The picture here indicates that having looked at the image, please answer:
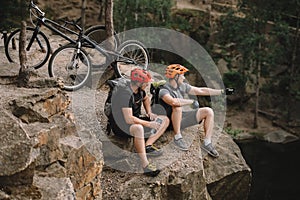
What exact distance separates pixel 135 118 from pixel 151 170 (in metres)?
0.92

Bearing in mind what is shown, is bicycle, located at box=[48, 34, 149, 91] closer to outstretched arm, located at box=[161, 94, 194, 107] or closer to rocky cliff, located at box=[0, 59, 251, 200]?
rocky cliff, located at box=[0, 59, 251, 200]

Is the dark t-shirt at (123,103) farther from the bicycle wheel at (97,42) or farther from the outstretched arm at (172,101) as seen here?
the bicycle wheel at (97,42)

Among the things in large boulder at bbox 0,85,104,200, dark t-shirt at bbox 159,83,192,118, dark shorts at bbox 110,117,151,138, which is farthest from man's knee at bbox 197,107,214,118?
large boulder at bbox 0,85,104,200

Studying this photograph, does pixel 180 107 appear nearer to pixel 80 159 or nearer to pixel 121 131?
pixel 121 131

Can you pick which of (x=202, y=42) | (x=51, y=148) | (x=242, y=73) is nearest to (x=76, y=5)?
(x=202, y=42)

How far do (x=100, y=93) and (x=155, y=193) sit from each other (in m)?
3.17

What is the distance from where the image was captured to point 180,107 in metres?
7.40

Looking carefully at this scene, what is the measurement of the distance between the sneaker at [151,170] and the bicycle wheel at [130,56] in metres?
2.94

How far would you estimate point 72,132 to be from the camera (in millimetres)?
6148

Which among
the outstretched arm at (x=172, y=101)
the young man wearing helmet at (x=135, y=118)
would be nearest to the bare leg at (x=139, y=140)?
the young man wearing helmet at (x=135, y=118)

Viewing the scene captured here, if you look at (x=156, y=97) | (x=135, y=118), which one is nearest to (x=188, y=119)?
(x=156, y=97)

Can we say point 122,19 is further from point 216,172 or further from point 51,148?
point 51,148

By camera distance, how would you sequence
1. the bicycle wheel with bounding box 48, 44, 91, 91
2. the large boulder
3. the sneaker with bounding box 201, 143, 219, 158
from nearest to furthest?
the large boulder < the sneaker with bounding box 201, 143, 219, 158 < the bicycle wheel with bounding box 48, 44, 91, 91

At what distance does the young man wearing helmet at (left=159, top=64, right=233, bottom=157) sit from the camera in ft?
24.0
